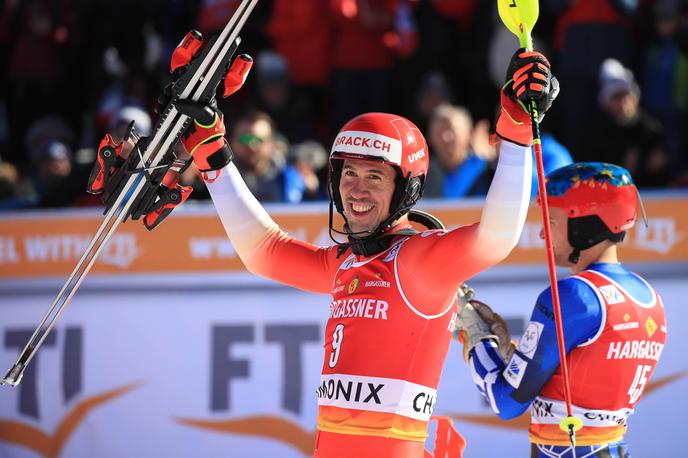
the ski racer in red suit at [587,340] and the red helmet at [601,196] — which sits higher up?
the red helmet at [601,196]

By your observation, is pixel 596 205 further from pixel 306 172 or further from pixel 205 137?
pixel 306 172

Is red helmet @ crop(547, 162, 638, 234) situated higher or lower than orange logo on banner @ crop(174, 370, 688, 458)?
higher

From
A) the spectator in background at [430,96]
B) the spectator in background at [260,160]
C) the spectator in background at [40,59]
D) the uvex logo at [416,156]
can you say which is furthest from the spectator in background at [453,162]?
the spectator in background at [40,59]

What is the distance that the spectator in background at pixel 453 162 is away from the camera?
7.47m

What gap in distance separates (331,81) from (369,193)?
580cm

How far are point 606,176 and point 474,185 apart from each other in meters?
2.89

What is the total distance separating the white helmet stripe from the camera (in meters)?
4.09

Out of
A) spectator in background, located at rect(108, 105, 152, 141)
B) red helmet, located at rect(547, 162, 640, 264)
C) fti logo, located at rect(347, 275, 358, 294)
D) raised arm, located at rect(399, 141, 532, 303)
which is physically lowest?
fti logo, located at rect(347, 275, 358, 294)

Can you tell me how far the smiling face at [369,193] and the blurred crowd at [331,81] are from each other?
3458 millimetres

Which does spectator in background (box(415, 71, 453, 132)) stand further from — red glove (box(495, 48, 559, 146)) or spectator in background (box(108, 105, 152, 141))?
red glove (box(495, 48, 559, 146))

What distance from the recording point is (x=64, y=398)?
6883 mm

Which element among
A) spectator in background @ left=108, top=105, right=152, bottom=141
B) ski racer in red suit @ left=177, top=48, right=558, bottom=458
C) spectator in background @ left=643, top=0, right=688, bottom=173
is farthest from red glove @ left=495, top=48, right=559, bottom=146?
spectator in background @ left=643, top=0, right=688, bottom=173

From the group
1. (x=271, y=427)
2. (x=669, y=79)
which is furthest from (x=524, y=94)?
(x=669, y=79)

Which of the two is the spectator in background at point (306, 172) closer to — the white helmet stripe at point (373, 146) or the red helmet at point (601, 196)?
the red helmet at point (601, 196)
